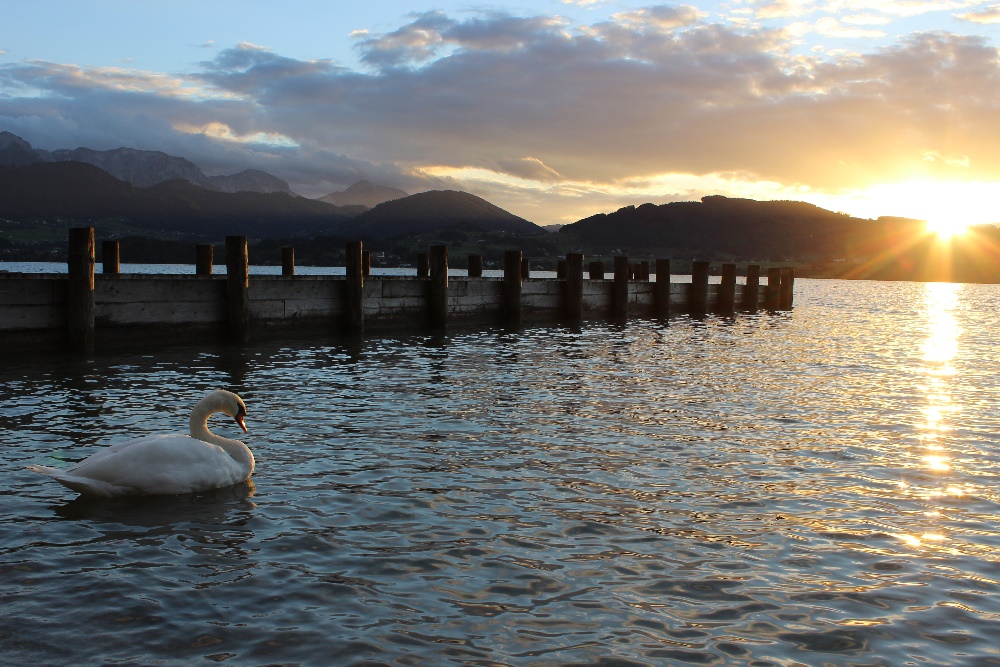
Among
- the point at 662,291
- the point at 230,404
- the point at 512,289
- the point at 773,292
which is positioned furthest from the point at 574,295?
the point at 230,404

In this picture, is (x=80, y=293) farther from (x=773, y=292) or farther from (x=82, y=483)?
(x=773, y=292)

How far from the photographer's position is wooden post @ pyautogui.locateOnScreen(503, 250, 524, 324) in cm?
2761

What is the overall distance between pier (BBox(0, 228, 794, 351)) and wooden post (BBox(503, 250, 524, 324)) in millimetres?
36

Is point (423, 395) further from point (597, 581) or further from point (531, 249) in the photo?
point (531, 249)

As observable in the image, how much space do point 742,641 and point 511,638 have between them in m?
1.31

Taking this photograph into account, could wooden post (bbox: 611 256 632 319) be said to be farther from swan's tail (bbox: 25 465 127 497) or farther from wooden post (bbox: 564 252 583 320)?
swan's tail (bbox: 25 465 127 497)

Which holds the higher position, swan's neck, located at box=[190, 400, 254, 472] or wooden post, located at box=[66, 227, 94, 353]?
wooden post, located at box=[66, 227, 94, 353]

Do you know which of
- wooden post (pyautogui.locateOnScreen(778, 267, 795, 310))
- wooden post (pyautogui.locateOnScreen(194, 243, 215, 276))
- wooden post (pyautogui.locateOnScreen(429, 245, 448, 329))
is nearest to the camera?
wooden post (pyautogui.locateOnScreen(429, 245, 448, 329))

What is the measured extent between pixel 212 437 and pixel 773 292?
143 feet

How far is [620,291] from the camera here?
3347 cm

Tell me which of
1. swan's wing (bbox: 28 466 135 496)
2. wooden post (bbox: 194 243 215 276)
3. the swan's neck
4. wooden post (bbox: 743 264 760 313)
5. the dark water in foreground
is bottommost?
the dark water in foreground

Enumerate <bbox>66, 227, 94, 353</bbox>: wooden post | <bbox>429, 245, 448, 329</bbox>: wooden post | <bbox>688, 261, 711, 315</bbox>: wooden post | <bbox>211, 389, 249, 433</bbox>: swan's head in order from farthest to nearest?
<bbox>688, 261, 711, 315</bbox>: wooden post → <bbox>429, 245, 448, 329</bbox>: wooden post → <bbox>66, 227, 94, 353</bbox>: wooden post → <bbox>211, 389, 249, 433</bbox>: swan's head

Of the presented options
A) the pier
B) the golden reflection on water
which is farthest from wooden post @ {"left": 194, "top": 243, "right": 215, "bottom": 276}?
the golden reflection on water

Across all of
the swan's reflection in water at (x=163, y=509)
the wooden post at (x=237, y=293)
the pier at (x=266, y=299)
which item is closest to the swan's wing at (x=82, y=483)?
the swan's reflection in water at (x=163, y=509)
